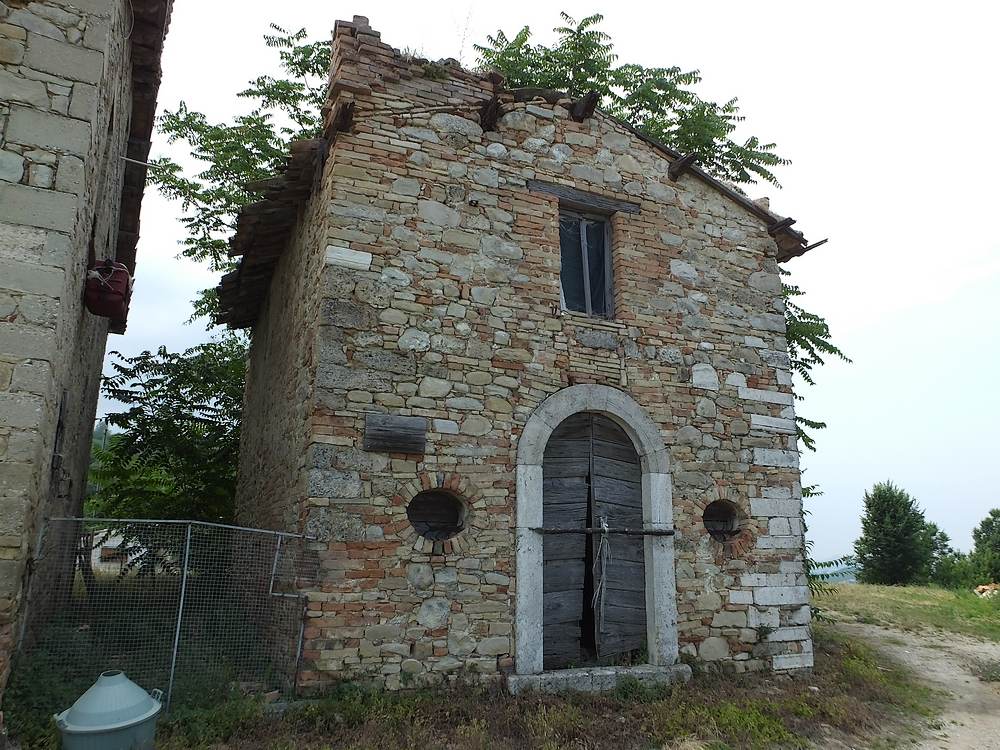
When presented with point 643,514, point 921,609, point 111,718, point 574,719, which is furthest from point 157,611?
point 921,609

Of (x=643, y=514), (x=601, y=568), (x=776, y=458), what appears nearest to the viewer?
(x=601, y=568)

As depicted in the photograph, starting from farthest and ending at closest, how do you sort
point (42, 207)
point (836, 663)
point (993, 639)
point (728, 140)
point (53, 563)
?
1. point (728, 140)
2. point (993, 639)
3. point (836, 663)
4. point (53, 563)
5. point (42, 207)

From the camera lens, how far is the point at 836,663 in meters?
7.95

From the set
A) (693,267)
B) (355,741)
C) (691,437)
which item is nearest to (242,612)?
(355,741)

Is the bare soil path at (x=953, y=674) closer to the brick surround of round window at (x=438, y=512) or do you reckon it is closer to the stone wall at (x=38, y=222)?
the brick surround of round window at (x=438, y=512)

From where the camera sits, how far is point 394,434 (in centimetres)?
612

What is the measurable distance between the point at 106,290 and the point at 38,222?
1.61 m

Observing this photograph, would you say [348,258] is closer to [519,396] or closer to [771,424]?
[519,396]

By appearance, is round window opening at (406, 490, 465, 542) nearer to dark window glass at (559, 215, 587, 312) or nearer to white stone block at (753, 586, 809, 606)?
dark window glass at (559, 215, 587, 312)

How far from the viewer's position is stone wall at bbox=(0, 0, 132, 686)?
4066mm

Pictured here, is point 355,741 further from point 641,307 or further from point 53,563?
point 641,307

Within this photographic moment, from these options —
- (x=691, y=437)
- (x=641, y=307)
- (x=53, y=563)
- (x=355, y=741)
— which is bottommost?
(x=355, y=741)

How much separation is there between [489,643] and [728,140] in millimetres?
A: 8758

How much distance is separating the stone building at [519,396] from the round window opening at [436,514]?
0.02 metres
